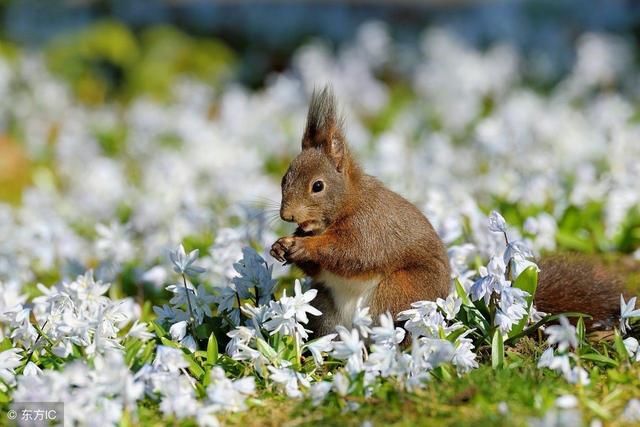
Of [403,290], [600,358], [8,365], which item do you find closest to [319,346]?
[403,290]

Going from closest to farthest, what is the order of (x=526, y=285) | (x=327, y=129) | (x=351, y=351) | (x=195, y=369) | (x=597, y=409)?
(x=597, y=409) < (x=351, y=351) < (x=195, y=369) < (x=526, y=285) < (x=327, y=129)

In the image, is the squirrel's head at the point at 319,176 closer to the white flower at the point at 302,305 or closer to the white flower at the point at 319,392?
the white flower at the point at 302,305

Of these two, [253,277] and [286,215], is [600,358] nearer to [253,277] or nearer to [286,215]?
[286,215]

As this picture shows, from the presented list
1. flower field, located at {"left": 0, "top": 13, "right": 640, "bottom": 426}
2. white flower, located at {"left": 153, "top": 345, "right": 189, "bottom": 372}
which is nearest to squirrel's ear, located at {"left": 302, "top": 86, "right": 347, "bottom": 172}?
flower field, located at {"left": 0, "top": 13, "right": 640, "bottom": 426}

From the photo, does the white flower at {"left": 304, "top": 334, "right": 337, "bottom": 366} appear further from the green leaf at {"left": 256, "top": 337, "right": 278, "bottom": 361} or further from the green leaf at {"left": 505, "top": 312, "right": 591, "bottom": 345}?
the green leaf at {"left": 505, "top": 312, "right": 591, "bottom": 345}

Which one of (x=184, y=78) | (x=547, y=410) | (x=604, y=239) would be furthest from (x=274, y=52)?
(x=547, y=410)
